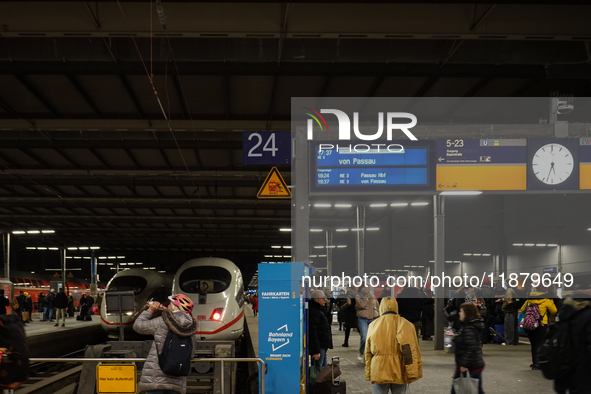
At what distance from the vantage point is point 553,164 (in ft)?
34.2

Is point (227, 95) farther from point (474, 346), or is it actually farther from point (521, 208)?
point (521, 208)

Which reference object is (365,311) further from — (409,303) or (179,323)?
(179,323)

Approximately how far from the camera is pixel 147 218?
3966 centimetres

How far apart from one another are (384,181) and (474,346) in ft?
12.1

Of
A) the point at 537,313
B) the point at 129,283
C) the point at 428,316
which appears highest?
the point at 537,313

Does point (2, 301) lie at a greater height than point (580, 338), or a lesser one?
lesser

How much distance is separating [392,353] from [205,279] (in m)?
11.5

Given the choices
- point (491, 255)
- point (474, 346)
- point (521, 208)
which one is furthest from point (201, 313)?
point (491, 255)

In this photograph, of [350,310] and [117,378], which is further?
[350,310]

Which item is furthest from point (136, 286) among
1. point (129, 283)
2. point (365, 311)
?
point (365, 311)

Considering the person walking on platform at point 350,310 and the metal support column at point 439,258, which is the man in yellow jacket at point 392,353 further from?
the person walking on platform at point 350,310

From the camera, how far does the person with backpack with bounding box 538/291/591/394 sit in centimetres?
607

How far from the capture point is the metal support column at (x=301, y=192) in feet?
34.8

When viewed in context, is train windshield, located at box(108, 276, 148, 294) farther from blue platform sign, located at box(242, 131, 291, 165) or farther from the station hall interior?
blue platform sign, located at box(242, 131, 291, 165)
